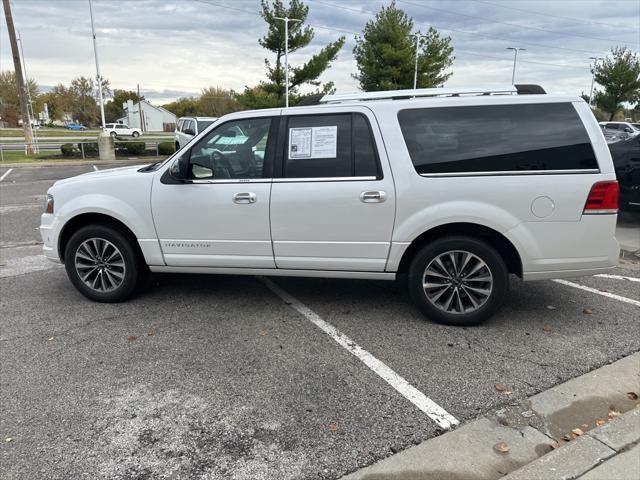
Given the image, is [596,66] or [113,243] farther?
[596,66]

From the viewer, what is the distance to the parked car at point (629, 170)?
26.1 ft

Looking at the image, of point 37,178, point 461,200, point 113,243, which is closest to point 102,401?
point 113,243

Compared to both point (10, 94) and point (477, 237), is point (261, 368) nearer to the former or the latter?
point (477, 237)

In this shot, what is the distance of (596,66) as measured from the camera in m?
40.1

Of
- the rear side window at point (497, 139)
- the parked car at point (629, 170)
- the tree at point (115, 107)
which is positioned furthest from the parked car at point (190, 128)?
the tree at point (115, 107)

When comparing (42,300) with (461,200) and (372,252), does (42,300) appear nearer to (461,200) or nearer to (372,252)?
(372,252)

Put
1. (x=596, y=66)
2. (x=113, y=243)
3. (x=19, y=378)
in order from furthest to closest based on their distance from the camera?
1. (x=596, y=66)
2. (x=113, y=243)
3. (x=19, y=378)

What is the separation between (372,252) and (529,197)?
1329 millimetres

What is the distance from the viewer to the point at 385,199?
403cm

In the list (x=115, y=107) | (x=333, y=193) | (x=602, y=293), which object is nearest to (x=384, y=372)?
(x=333, y=193)

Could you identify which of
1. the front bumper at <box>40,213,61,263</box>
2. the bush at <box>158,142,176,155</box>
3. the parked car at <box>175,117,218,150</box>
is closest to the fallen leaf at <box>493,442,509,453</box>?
the front bumper at <box>40,213,61,263</box>

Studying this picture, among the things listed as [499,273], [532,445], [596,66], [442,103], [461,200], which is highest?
[596,66]

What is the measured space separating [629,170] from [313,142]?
640 cm

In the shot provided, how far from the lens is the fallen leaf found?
8.77ft
